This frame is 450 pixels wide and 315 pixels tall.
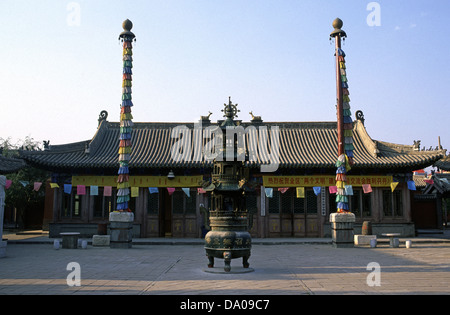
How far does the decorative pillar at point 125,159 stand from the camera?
1518 centimetres

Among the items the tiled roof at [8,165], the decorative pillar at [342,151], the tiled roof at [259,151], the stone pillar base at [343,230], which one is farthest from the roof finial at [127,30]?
the stone pillar base at [343,230]

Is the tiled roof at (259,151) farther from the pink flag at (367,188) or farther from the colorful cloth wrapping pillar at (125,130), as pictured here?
the colorful cloth wrapping pillar at (125,130)

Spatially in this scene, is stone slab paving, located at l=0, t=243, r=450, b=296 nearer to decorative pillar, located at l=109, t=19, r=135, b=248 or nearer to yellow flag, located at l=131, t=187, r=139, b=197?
decorative pillar, located at l=109, t=19, r=135, b=248

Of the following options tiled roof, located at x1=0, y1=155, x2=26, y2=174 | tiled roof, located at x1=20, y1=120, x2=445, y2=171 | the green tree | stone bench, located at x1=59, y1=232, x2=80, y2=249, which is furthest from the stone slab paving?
the green tree

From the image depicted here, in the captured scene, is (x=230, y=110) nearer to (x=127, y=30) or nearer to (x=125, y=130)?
(x=125, y=130)

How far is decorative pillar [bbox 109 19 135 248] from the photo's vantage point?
49.8ft

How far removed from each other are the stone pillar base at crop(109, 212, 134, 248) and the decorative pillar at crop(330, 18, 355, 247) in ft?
25.9

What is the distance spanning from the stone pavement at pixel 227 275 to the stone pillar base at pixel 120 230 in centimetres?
218

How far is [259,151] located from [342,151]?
18.2ft

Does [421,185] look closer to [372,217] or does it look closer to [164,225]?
[372,217]

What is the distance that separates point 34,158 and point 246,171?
12.5 meters

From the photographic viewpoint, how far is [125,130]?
15805 mm
